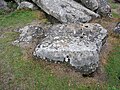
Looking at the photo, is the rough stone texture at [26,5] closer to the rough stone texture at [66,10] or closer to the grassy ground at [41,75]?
the rough stone texture at [66,10]

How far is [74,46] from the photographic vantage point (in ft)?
53.1

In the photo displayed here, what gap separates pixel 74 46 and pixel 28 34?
4125mm

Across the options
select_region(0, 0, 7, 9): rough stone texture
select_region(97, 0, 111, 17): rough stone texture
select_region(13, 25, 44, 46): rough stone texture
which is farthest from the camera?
select_region(0, 0, 7, 9): rough stone texture

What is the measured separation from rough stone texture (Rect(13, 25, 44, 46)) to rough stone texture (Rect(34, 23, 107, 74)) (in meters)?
1.07

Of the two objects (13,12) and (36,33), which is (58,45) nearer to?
(36,33)

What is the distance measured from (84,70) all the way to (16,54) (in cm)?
466

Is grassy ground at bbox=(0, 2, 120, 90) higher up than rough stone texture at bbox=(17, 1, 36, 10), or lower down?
higher up

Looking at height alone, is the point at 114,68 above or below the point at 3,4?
above

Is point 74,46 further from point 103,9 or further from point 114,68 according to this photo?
point 103,9

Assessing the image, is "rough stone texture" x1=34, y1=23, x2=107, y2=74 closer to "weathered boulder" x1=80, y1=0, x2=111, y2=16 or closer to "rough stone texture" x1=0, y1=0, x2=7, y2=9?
"weathered boulder" x1=80, y1=0, x2=111, y2=16

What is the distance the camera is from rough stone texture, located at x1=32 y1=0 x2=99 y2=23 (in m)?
21.4

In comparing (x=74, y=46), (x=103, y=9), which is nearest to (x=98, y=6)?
Answer: (x=103, y=9)

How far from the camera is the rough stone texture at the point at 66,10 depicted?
21406 mm

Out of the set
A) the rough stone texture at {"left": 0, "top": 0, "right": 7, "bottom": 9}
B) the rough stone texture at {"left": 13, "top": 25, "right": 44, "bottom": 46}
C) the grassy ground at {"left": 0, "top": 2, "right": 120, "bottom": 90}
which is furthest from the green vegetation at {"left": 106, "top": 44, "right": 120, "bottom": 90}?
the rough stone texture at {"left": 0, "top": 0, "right": 7, "bottom": 9}
